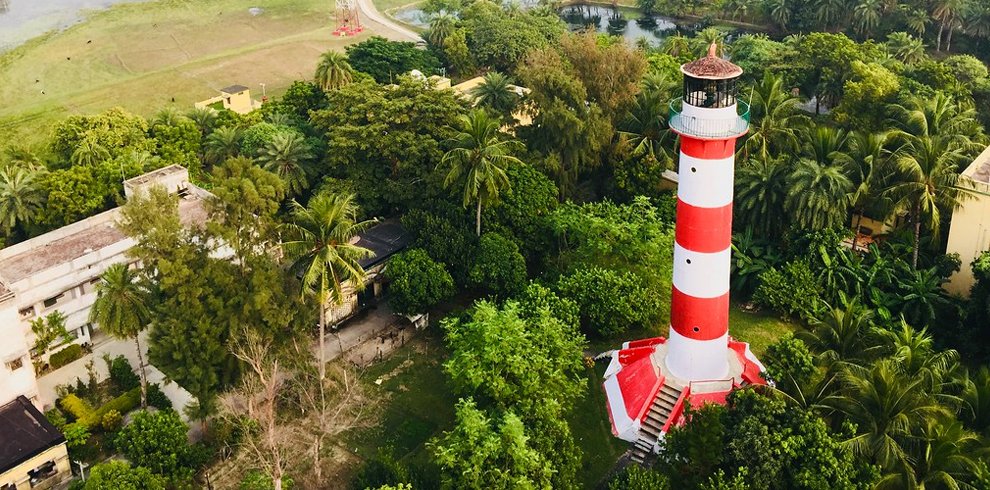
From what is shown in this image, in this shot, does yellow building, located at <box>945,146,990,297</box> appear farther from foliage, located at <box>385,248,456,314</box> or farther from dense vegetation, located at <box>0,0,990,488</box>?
foliage, located at <box>385,248,456,314</box>

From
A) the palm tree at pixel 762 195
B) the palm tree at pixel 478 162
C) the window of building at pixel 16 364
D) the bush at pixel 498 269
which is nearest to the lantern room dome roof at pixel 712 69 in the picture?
the palm tree at pixel 478 162

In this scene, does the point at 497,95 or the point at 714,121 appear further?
the point at 497,95

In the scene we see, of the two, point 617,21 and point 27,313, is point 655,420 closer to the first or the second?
point 27,313

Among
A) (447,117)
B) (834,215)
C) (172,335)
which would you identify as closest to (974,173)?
(834,215)

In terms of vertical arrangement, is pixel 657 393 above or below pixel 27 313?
below

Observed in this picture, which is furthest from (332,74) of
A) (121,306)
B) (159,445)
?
(159,445)

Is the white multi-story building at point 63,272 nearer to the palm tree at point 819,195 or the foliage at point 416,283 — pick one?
the foliage at point 416,283
